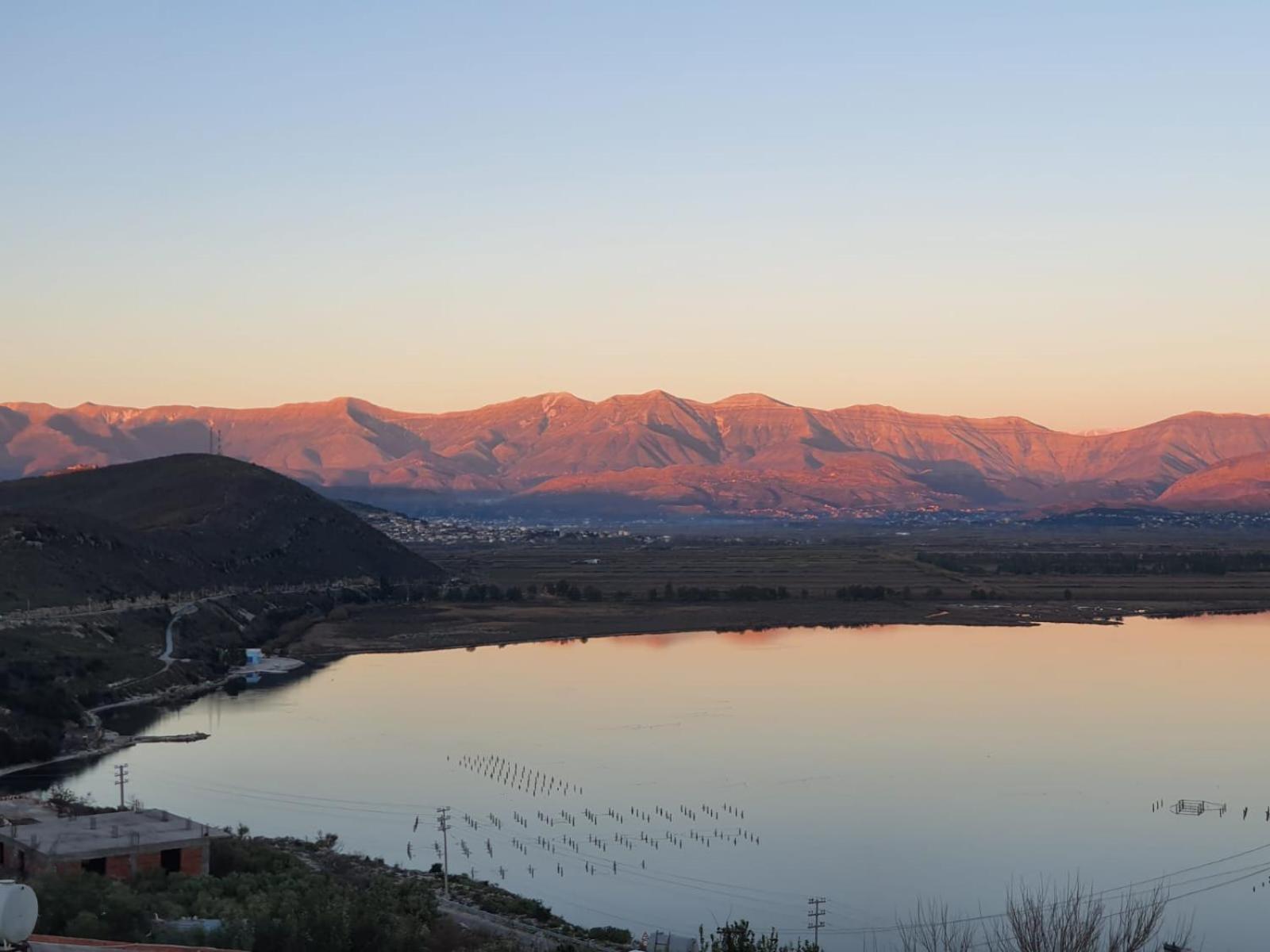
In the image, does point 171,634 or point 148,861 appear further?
point 171,634

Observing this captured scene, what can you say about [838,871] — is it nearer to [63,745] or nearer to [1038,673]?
[63,745]

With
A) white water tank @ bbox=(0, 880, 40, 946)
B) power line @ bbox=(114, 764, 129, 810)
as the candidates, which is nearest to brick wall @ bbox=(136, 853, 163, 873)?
power line @ bbox=(114, 764, 129, 810)

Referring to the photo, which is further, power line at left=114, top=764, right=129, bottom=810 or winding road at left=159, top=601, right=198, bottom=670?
winding road at left=159, top=601, right=198, bottom=670

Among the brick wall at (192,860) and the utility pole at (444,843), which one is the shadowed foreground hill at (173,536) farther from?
the brick wall at (192,860)

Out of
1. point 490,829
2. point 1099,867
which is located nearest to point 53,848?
point 490,829

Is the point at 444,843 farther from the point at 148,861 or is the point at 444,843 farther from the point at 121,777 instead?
the point at 121,777

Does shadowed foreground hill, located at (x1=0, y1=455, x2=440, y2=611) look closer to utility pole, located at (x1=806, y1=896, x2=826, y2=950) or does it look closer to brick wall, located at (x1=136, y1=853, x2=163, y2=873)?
brick wall, located at (x1=136, y1=853, x2=163, y2=873)

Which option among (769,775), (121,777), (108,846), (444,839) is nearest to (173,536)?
(121,777)
